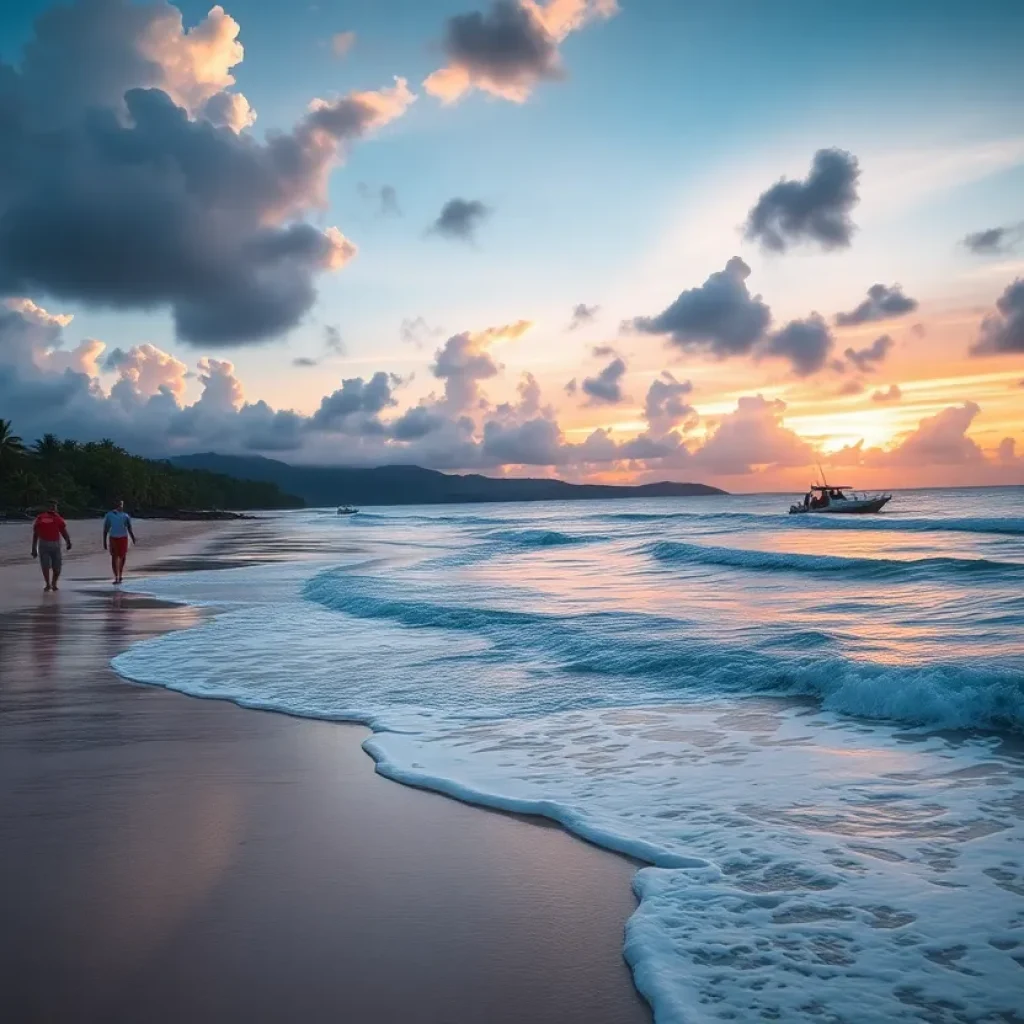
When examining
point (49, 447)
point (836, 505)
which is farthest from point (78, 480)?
point (836, 505)

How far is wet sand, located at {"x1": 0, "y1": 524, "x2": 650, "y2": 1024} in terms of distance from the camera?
3.06 meters

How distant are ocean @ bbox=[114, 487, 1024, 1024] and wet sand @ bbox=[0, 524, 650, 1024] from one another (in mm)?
323

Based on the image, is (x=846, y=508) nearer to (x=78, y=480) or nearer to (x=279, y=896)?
(x=279, y=896)

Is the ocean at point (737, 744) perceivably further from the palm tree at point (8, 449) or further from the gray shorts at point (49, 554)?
the palm tree at point (8, 449)

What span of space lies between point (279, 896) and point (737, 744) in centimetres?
418

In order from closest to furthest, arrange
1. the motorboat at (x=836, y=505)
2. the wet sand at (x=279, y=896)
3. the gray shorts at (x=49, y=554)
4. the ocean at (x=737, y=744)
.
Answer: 1. the wet sand at (x=279, y=896)
2. the ocean at (x=737, y=744)
3. the gray shorts at (x=49, y=554)
4. the motorboat at (x=836, y=505)

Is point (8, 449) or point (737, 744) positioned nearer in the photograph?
point (737, 744)

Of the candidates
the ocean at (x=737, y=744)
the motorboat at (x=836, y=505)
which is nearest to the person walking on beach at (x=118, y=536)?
the ocean at (x=737, y=744)

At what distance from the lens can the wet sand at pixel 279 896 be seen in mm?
3062

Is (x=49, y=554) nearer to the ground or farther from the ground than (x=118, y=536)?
nearer to the ground

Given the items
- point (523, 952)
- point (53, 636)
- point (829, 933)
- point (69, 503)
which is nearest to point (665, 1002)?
point (523, 952)

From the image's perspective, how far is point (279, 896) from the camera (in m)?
3.88

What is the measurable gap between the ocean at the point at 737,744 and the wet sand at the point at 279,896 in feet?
1.06

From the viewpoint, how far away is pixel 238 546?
41594 millimetres
